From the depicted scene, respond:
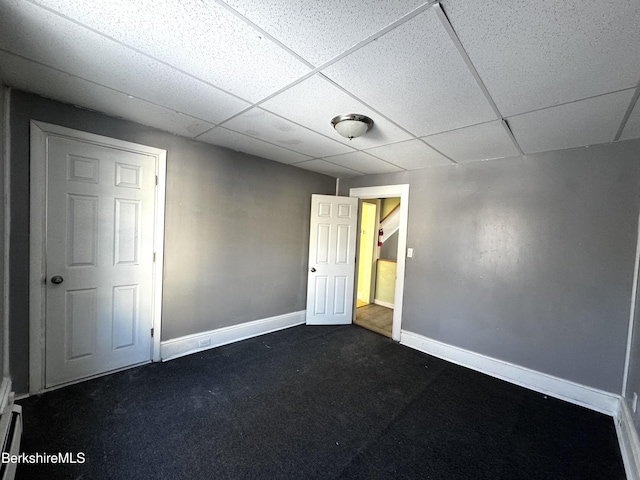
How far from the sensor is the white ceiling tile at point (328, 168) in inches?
132

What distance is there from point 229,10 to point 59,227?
215 cm

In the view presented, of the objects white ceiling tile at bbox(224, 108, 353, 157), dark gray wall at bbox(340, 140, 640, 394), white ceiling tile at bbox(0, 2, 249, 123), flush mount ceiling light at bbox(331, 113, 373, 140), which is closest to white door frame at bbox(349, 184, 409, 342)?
dark gray wall at bbox(340, 140, 640, 394)

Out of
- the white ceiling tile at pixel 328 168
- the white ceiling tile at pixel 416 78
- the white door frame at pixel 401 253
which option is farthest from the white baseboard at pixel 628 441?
the white ceiling tile at pixel 328 168

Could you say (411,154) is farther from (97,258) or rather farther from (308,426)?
(97,258)

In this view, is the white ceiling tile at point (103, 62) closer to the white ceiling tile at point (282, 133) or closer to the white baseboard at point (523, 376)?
the white ceiling tile at point (282, 133)

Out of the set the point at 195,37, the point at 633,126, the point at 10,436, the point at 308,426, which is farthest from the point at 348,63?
the point at 10,436

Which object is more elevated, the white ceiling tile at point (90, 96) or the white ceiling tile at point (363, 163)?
the white ceiling tile at point (90, 96)

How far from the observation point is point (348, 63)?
1329mm

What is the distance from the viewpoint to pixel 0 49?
1.35 meters

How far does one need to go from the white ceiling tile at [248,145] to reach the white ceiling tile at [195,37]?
3.19 feet

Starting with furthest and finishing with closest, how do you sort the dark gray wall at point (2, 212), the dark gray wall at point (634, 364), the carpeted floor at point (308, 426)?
the dark gray wall at point (634, 364) → the dark gray wall at point (2, 212) → the carpeted floor at point (308, 426)

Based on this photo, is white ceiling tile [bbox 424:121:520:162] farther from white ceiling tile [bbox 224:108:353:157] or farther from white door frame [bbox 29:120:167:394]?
white door frame [bbox 29:120:167:394]

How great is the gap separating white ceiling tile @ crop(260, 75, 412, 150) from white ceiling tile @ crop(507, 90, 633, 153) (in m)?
0.90

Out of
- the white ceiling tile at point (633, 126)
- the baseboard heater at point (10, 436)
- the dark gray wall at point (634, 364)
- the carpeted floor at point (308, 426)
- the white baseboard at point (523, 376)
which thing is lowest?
the carpeted floor at point (308, 426)
